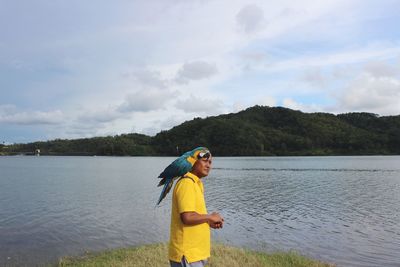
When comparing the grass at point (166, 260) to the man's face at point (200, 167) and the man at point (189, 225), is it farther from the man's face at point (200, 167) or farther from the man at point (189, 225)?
the man's face at point (200, 167)

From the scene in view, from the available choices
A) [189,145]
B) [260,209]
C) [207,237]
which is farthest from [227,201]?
[189,145]

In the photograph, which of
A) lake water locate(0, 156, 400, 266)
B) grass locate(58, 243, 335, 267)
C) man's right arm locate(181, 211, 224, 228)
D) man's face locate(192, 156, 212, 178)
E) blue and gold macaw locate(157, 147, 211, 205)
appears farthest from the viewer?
lake water locate(0, 156, 400, 266)

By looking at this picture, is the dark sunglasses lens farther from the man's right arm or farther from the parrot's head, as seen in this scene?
the man's right arm

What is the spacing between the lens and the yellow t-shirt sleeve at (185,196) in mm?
5121

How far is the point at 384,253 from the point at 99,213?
1786cm

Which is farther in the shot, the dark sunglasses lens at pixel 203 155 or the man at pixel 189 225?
the dark sunglasses lens at pixel 203 155

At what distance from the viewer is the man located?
16.8ft

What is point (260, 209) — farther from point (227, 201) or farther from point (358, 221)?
point (358, 221)

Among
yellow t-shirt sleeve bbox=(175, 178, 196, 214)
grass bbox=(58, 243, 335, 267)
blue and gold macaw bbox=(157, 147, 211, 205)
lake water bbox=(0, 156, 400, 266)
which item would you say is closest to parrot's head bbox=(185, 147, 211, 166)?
blue and gold macaw bbox=(157, 147, 211, 205)

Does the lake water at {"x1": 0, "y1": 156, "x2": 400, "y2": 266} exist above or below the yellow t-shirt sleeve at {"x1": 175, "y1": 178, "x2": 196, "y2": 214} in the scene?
below

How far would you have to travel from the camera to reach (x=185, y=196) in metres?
5.12

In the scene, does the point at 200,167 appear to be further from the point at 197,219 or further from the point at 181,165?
the point at 197,219

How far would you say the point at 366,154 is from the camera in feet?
596

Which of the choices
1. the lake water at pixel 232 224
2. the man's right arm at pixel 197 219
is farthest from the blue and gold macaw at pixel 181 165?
the lake water at pixel 232 224
